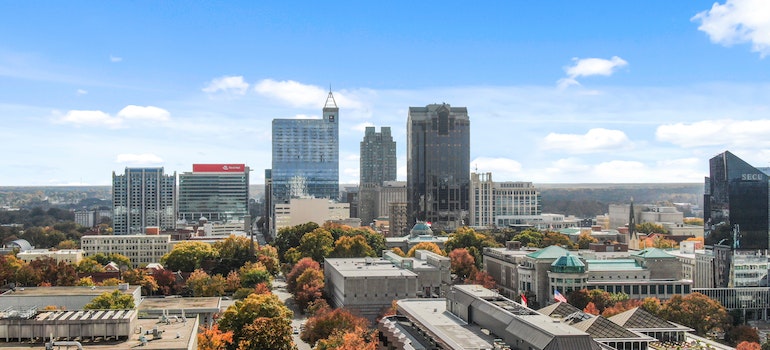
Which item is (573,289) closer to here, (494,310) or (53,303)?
(494,310)

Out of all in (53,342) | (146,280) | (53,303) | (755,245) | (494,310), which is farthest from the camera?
(755,245)

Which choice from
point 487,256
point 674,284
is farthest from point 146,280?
point 674,284

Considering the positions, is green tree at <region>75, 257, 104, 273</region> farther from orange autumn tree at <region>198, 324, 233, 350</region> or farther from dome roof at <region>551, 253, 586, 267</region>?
orange autumn tree at <region>198, 324, 233, 350</region>

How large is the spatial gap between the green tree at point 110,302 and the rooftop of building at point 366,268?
28.0 m

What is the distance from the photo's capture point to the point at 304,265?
13225 cm

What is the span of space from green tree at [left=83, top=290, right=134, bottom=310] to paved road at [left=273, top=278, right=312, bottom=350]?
17.8 m

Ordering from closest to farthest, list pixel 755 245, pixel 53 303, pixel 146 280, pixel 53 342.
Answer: pixel 53 342 → pixel 53 303 → pixel 146 280 → pixel 755 245

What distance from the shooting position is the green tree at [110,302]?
3391 inches

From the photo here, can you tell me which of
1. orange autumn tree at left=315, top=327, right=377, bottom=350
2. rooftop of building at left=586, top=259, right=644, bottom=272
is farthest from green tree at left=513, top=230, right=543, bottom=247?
orange autumn tree at left=315, top=327, right=377, bottom=350

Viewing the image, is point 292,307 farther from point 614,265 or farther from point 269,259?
point 614,265

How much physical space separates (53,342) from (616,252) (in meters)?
110

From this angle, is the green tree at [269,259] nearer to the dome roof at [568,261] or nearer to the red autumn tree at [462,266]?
the red autumn tree at [462,266]

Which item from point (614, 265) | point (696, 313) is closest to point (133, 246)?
point (614, 265)

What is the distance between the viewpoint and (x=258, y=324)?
73500mm
